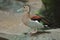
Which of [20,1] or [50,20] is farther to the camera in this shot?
[20,1]

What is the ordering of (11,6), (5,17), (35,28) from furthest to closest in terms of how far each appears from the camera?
(11,6)
(5,17)
(35,28)

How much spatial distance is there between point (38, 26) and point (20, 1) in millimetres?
2660

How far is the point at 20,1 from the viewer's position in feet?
17.1

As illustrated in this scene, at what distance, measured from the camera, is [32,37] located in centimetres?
230

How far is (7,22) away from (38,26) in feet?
3.24

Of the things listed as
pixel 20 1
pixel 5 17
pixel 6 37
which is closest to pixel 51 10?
pixel 6 37

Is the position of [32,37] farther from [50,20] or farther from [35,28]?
[50,20]

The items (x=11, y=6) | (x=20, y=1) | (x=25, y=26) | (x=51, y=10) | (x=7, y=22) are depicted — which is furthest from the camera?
(x=20, y=1)

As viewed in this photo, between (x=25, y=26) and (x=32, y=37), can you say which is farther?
(x=25, y=26)

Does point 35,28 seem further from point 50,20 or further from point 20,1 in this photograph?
point 20,1

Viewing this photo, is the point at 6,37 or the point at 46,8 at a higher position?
the point at 46,8

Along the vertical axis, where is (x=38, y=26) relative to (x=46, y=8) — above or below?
below

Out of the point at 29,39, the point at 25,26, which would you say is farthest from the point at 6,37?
the point at 25,26

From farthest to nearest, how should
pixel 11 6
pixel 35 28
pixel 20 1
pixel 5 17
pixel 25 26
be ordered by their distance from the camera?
pixel 20 1
pixel 11 6
pixel 5 17
pixel 25 26
pixel 35 28
